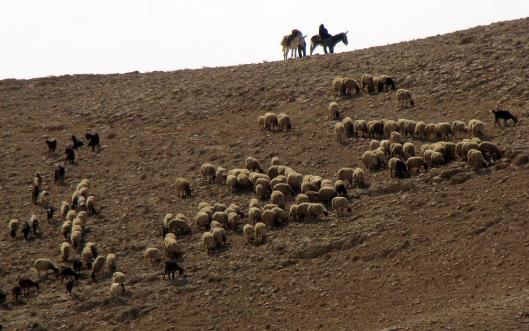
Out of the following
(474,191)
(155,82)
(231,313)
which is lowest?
(231,313)

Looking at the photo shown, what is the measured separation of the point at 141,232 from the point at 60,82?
62.3ft

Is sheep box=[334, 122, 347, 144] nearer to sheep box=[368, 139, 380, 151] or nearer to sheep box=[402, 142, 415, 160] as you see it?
sheep box=[368, 139, 380, 151]

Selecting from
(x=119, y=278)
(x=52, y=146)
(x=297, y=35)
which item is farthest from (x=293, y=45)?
(x=119, y=278)

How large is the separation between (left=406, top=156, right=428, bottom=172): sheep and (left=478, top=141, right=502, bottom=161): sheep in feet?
5.11

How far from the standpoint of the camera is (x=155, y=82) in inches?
1854

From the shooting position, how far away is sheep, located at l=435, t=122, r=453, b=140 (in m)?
33.6

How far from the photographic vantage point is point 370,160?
32844mm

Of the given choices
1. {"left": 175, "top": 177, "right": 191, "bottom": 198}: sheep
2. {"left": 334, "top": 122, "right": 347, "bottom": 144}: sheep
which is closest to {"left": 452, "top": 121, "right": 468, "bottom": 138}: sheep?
{"left": 334, "top": 122, "right": 347, "bottom": 144}: sheep

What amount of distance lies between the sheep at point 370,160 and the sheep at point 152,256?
6.62 metres

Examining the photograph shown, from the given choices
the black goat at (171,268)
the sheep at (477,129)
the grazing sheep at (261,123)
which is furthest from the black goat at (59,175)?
the sheep at (477,129)

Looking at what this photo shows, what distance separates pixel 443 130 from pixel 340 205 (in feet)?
16.2

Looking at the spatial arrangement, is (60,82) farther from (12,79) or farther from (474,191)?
(474,191)

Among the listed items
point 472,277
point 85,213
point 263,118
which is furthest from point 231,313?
point 263,118

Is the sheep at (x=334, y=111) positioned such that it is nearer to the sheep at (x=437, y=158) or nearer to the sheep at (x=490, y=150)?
the sheep at (x=437, y=158)
